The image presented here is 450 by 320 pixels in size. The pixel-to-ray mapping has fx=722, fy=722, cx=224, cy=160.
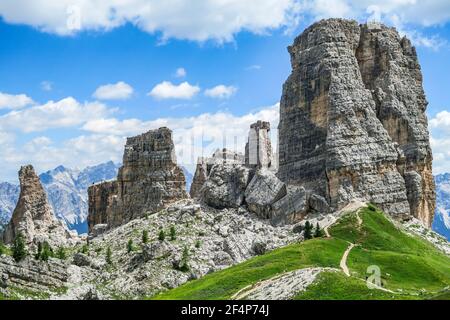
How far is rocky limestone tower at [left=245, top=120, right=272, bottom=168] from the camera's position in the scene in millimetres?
177950

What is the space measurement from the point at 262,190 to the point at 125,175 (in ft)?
156

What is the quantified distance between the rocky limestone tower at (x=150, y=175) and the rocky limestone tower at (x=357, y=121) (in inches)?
1227

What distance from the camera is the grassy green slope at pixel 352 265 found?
3629 inches

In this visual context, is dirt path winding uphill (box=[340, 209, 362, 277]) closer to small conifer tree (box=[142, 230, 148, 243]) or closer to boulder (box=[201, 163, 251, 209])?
boulder (box=[201, 163, 251, 209])

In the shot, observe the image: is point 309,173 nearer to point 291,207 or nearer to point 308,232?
point 291,207

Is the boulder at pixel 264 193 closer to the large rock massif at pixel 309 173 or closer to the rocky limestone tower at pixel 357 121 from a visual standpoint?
the large rock massif at pixel 309 173

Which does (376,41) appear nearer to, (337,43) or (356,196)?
(337,43)

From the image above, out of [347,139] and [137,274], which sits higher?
[347,139]

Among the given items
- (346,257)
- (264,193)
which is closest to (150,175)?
(264,193)

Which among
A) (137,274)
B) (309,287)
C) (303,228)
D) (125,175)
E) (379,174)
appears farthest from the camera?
(125,175)
